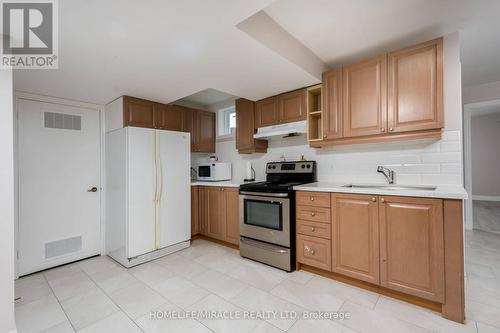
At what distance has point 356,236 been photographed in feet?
6.95

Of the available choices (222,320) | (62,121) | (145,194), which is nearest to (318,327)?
(222,320)

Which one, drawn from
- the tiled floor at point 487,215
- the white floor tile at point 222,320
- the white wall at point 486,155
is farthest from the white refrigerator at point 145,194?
the white wall at point 486,155

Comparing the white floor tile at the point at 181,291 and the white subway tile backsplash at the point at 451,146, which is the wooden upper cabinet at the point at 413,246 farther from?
the white floor tile at the point at 181,291

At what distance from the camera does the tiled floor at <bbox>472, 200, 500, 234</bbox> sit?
4020 millimetres

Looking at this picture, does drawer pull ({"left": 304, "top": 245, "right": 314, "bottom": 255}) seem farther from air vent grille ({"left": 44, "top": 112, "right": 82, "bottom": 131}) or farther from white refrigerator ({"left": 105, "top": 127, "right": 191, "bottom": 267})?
air vent grille ({"left": 44, "top": 112, "right": 82, "bottom": 131})

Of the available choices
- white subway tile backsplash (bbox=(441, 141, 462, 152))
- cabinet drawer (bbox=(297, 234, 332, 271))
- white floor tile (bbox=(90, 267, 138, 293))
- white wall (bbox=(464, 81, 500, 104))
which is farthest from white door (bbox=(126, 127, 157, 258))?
white wall (bbox=(464, 81, 500, 104))

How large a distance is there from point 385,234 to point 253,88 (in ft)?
6.90

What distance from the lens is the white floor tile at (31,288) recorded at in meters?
2.12

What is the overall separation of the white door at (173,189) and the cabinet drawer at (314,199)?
5.72 ft

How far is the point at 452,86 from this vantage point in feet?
6.54

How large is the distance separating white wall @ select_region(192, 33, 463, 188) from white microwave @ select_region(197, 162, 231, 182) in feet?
2.85

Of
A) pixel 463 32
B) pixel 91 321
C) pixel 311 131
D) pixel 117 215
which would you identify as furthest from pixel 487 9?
pixel 117 215

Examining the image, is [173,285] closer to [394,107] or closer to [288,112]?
[288,112]

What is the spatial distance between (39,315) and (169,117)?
2590 millimetres
